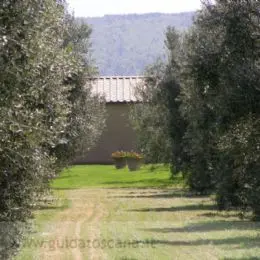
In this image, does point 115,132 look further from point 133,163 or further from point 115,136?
point 133,163

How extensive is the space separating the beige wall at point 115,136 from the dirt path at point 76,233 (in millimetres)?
37543

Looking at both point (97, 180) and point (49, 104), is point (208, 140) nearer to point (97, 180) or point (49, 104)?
point (49, 104)

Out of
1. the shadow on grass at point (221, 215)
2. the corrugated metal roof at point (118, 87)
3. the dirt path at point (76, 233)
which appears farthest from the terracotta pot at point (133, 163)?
the shadow on grass at point (221, 215)

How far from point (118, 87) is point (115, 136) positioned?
214 inches

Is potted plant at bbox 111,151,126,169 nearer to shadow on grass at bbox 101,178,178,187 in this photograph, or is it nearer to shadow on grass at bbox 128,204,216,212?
shadow on grass at bbox 101,178,178,187

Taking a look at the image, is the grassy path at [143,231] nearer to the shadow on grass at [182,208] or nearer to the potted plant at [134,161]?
the shadow on grass at [182,208]

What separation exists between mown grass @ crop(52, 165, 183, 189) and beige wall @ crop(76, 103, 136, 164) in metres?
6.79

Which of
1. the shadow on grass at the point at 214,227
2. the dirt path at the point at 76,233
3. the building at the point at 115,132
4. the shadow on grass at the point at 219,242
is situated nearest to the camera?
the dirt path at the point at 76,233

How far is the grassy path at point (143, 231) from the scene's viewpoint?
67.7ft

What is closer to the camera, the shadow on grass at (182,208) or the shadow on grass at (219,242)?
the shadow on grass at (219,242)

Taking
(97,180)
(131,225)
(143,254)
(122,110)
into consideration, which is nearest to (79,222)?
(131,225)

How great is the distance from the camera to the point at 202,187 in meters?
41.7

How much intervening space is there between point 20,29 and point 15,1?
16.8 inches

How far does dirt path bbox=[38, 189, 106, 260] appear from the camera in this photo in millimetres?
20531
